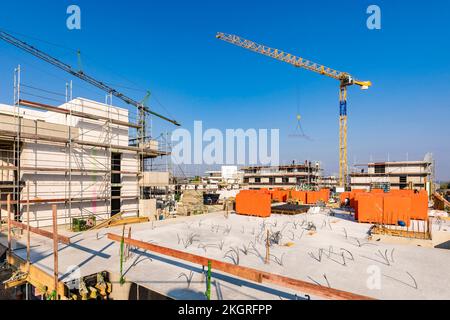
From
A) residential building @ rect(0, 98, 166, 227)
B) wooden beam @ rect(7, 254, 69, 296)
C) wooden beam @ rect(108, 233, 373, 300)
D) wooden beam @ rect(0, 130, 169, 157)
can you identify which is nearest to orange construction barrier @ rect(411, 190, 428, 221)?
wooden beam @ rect(108, 233, 373, 300)

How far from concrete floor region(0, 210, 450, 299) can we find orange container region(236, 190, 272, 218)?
6.08 meters

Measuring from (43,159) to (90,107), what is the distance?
629cm

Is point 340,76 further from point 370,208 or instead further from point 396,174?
point 370,208

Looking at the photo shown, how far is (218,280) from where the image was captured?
754 cm

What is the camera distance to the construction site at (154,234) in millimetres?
7270

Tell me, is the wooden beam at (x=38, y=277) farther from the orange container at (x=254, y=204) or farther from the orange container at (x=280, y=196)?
the orange container at (x=280, y=196)

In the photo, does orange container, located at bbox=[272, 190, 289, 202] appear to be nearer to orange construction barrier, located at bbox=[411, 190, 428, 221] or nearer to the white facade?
orange construction barrier, located at bbox=[411, 190, 428, 221]

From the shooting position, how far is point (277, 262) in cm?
934

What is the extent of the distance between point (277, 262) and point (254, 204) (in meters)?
12.2

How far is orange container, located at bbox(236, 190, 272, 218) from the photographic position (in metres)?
21.1

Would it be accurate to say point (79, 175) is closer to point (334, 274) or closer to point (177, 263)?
point (177, 263)

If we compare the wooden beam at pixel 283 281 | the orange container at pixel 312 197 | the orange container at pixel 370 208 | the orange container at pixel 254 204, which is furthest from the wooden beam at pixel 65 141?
the orange container at pixel 370 208

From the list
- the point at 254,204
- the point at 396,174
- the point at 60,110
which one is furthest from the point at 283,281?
the point at 396,174

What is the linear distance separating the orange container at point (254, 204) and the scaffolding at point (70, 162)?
9808mm
